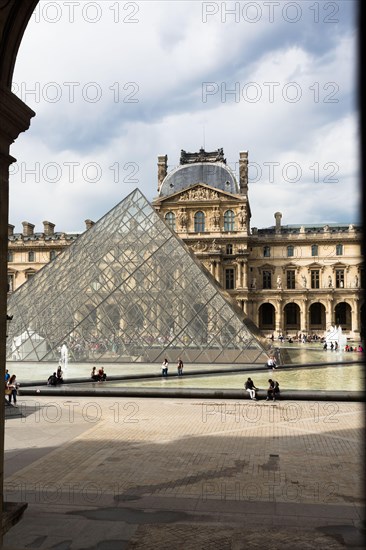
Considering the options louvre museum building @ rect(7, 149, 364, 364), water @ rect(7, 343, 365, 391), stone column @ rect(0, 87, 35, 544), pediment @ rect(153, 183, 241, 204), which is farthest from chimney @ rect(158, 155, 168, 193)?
stone column @ rect(0, 87, 35, 544)

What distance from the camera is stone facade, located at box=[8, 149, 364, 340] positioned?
51.9 m

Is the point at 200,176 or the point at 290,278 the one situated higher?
the point at 200,176

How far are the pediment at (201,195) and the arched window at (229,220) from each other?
1396mm

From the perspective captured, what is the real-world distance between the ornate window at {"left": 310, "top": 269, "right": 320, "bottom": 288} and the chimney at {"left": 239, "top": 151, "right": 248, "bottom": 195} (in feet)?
36.8

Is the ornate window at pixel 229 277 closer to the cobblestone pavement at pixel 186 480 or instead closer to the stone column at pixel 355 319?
the stone column at pixel 355 319

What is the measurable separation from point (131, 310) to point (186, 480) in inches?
666

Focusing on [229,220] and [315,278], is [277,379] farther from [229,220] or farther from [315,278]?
[315,278]

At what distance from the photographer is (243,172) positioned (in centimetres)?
5666

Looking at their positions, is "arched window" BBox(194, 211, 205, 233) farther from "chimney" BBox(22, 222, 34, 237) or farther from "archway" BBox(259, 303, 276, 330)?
"chimney" BBox(22, 222, 34, 237)

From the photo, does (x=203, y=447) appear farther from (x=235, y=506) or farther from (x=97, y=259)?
(x=97, y=259)

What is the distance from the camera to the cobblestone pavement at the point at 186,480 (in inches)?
204

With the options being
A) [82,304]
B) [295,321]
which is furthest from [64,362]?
[295,321]

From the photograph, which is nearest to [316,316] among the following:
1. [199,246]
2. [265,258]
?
[265,258]

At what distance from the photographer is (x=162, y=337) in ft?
74.8
